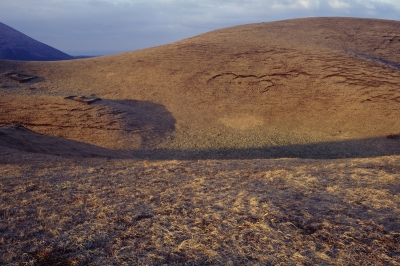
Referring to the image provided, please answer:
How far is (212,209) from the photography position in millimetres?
4176

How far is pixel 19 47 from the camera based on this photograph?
52.4 meters

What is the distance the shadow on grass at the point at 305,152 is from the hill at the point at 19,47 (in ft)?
147

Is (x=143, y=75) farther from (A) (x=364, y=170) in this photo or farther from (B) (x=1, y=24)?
(B) (x=1, y=24)

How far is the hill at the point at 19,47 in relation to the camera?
49.6 m

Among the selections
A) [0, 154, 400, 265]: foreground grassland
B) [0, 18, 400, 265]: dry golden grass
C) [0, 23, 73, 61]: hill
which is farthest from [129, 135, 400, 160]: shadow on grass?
[0, 23, 73, 61]: hill

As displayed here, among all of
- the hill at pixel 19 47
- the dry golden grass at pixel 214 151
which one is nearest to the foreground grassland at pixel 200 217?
the dry golden grass at pixel 214 151

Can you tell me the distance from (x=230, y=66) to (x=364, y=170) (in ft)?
38.4

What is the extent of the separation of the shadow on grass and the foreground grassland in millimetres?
5742

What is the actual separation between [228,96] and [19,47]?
1875 inches

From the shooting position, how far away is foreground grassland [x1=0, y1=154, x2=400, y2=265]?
10.3 ft

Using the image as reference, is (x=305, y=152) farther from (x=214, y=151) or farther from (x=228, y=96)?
(x=228, y=96)

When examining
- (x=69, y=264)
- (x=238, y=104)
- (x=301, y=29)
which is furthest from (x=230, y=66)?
(x=69, y=264)

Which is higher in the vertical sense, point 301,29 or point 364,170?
point 301,29

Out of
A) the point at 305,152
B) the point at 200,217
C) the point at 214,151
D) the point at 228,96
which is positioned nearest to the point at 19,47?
the point at 228,96
